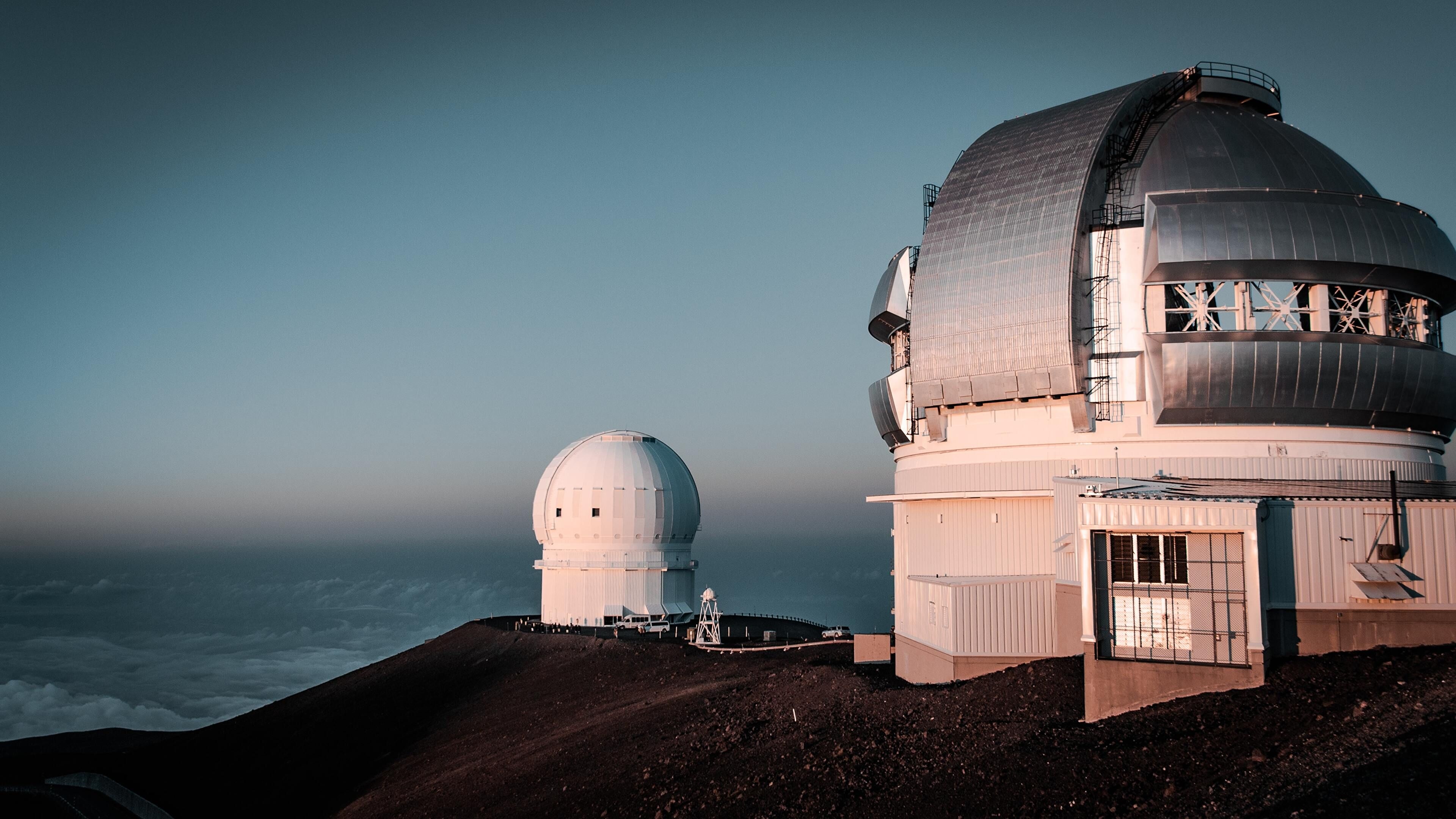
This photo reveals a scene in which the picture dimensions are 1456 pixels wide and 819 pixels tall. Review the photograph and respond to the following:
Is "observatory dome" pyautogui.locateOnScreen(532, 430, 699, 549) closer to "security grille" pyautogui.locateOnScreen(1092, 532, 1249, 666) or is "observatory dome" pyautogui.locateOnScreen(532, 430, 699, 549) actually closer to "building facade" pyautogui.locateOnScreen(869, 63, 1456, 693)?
"building facade" pyautogui.locateOnScreen(869, 63, 1456, 693)

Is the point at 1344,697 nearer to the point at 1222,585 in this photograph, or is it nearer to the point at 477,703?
the point at 1222,585

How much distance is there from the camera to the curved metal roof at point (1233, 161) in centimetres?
1930

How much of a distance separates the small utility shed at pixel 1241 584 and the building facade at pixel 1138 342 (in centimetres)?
296

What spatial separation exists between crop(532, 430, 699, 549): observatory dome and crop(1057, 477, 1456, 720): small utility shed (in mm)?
25555

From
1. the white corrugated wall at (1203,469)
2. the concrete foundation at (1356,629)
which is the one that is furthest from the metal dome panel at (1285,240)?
the concrete foundation at (1356,629)

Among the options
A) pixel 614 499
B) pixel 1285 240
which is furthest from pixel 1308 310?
pixel 614 499

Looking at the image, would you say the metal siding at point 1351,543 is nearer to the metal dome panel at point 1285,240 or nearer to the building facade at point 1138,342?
the building facade at point 1138,342

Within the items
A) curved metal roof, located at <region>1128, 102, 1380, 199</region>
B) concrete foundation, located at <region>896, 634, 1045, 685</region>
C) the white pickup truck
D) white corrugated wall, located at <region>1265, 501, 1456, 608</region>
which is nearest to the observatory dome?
the white pickup truck

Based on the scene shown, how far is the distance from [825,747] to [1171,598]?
5324 millimetres

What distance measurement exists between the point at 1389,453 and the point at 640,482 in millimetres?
25470

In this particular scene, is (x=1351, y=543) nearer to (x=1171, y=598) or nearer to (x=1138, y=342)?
(x=1171, y=598)

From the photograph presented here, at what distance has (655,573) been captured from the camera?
38906 millimetres

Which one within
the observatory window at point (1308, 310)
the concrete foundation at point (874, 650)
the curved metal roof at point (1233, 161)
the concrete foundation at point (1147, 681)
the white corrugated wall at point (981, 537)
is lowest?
the concrete foundation at point (874, 650)

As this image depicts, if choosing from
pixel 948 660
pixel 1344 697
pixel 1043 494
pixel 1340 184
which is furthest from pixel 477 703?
pixel 1340 184
